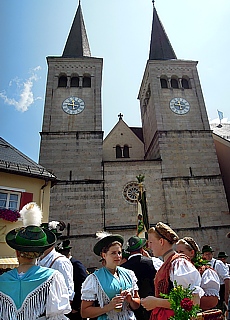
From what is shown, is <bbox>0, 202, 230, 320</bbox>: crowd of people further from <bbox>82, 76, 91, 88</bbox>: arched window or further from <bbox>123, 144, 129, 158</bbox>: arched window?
<bbox>82, 76, 91, 88</bbox>: arched window

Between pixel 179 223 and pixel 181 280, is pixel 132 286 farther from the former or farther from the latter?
pixel 179 223

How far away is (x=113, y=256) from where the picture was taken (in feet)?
9.44

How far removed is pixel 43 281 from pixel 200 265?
2286 millimetres

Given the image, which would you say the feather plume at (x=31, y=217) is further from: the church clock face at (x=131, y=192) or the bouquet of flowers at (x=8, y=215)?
the church clock face at (x=131, y=192)

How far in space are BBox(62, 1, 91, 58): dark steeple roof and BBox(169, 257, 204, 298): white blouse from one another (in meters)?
25.2

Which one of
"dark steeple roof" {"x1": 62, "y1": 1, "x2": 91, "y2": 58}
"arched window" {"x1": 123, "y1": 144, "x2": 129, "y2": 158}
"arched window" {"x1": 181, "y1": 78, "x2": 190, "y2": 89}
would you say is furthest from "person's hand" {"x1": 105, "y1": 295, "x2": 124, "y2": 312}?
"dark steeple roof" {"x1": 62, "y1": 1, "x2": 91, "y2": 58}

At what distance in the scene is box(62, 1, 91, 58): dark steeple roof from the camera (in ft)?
83.0

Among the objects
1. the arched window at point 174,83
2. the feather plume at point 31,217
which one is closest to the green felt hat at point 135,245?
the feather plume at point 31,217

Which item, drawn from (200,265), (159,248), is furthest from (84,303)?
(200,265)

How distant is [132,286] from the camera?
292cm

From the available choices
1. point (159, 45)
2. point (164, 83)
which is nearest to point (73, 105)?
point (164, 83)

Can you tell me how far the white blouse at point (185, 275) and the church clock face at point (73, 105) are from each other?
19983 millimetres

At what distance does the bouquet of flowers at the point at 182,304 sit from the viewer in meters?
2.11

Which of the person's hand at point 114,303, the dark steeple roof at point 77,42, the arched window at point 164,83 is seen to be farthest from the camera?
the dark steeple roof at point 77,42
